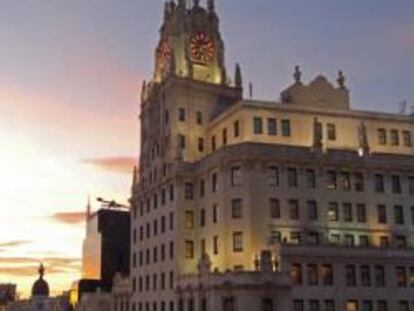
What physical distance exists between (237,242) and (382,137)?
94.5 feet

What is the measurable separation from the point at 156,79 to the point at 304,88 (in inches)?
1126

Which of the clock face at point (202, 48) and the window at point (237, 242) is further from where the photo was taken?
the clock face at point (202, 48)

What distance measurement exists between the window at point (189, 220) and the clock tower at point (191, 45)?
22.2 meters

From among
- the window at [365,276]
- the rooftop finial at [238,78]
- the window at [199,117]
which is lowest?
the window at [365,276]

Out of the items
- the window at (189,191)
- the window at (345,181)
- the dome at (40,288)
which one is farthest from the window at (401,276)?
the dome at (40,288)

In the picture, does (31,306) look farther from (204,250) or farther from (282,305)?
(282,305)

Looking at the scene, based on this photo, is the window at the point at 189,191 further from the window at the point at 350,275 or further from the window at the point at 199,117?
the window at the point at 350,275

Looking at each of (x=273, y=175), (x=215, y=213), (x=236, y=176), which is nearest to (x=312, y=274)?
(x=273, y=175)

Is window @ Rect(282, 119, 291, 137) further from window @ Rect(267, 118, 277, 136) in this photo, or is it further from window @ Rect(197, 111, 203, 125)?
window @ Rect(197, 111, 203, 125)

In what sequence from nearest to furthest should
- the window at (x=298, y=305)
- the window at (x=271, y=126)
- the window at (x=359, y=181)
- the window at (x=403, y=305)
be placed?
1. the window at (x=298, y=305)
2. the window at (x=403, y=305)
3. the window at (x=359, y=181)
4. the window at (x=271, y=126)

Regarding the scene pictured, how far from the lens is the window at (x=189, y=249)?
9931 centimetres

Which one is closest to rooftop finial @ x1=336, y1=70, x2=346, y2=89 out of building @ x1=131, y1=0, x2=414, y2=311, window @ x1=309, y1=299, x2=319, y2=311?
building @ x1=131, y1=0, x2=414, y2=311

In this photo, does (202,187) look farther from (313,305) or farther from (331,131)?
(313,305)

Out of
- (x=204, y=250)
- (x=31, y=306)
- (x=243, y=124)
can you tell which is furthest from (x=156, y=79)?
(x=31, y=306)
